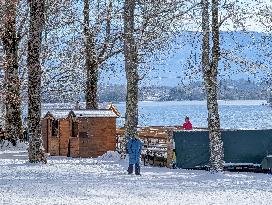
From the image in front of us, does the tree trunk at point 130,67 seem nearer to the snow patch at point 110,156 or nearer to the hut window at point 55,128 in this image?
the snow patch at point 110,156

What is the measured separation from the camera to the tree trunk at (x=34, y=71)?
2522 cm

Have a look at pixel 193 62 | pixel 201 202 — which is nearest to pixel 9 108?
pixel 193 62

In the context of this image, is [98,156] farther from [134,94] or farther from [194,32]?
[194,32]

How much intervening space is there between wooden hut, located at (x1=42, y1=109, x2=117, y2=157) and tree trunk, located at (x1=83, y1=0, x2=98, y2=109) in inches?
105

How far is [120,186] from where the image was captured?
1789 cm

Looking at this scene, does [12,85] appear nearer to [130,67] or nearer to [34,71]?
[34,71]

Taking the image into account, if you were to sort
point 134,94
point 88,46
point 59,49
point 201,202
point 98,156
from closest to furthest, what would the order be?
point 201,202
point 134,94
point 98,156
point 88,46
point 59,49

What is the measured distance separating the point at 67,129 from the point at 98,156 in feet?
→ 8.51

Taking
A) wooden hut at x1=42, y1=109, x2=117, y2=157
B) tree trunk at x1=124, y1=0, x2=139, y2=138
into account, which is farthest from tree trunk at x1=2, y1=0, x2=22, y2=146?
tree trunk at x1=124, y1=0, x2=139, y2=138

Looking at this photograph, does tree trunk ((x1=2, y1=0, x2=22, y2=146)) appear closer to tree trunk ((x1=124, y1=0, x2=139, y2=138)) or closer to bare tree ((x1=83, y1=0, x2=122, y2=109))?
bare tree ((x1=83, y1=0, x2=122, y2=109))

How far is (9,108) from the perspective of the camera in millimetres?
36188

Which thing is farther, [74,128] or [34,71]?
[74,128]

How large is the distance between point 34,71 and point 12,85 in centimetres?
913

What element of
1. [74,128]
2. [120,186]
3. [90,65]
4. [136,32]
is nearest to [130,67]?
[136,32]
